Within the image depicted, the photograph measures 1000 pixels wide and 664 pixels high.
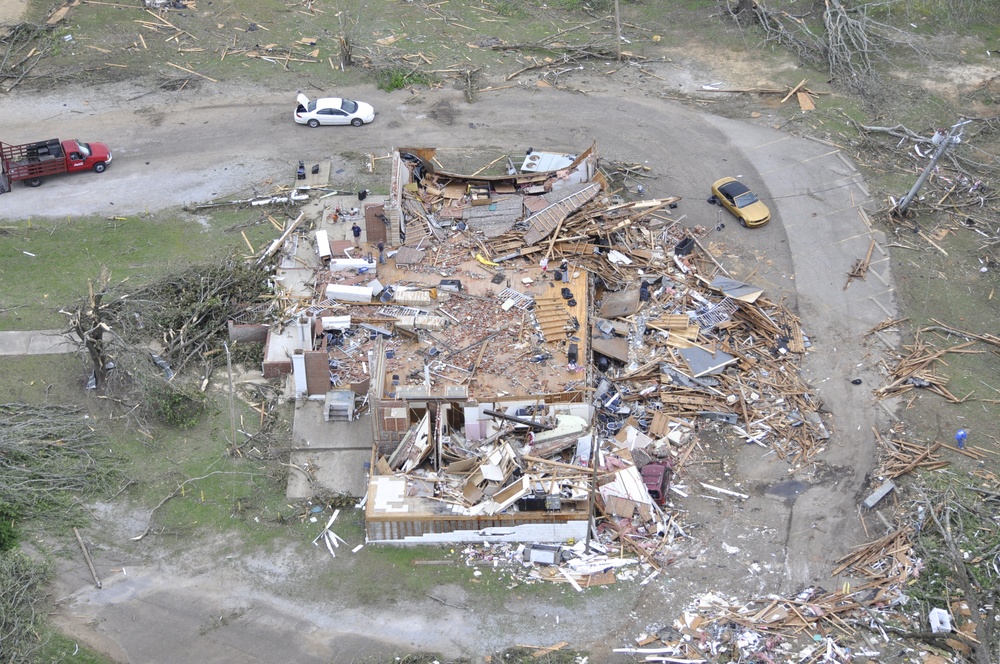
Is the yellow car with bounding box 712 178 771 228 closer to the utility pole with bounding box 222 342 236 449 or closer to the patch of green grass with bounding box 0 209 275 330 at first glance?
the patch of green grass with bounding box 0 209 275 330

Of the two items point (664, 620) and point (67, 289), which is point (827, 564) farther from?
point (67, 289)

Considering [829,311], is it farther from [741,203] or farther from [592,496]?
[592,496]

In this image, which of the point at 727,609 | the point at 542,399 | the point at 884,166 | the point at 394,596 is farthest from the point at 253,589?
the point at 884,166

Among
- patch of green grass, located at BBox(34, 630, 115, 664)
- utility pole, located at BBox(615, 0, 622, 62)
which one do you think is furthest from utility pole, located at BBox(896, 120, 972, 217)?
patch of green grass, located at BBox(34, 630, 115, 664)

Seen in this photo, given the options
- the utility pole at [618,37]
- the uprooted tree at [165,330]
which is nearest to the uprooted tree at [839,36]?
the utility pole at [618,37]

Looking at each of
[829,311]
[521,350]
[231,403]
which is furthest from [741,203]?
[231,403]
